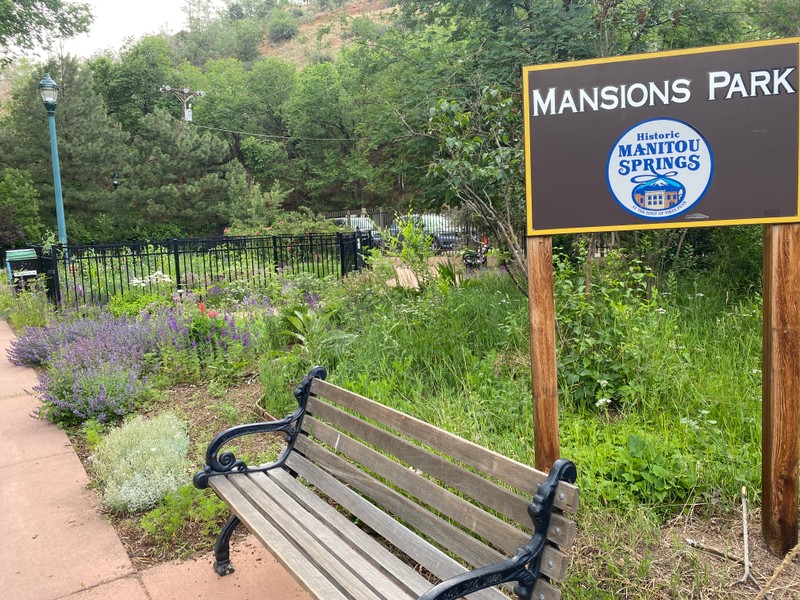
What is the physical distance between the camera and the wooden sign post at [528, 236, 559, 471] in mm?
2686

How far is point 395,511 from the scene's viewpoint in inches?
101

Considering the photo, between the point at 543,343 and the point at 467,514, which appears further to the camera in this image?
the point at 543,343

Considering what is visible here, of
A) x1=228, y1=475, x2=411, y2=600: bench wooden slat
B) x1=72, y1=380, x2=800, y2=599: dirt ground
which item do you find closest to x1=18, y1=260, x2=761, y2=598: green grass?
x1=72, y1=380, x2=800, y2=599: dirt ground

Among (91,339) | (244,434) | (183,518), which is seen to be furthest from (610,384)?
(91,339)

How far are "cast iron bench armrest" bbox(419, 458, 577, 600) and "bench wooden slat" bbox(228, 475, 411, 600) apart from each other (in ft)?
1.28

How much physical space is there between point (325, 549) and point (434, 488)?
0.49m

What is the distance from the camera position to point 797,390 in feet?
8.40

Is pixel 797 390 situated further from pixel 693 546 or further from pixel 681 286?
pixel 681 286

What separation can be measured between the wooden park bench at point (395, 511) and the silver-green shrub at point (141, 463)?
0.72 metres

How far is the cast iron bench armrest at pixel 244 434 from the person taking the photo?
3.11 meters

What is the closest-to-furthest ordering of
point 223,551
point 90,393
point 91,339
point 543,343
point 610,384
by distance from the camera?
point 543,343 < point 223,551 < point 610,384 < point 90,393 < point 91,339

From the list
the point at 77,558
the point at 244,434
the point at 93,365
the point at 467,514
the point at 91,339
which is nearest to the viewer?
the point at 467,514

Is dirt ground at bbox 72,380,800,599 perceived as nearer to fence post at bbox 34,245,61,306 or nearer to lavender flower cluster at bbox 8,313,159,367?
lavender flower cluster at bbox 8,313,159,367

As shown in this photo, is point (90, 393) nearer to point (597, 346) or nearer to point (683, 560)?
point (597, 346)
